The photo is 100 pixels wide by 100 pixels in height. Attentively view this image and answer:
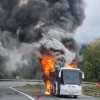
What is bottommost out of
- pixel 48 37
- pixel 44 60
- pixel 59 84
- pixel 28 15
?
pixel 59 84

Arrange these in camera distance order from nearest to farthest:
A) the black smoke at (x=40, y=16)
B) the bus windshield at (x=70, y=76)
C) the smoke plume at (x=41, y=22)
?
the bus windshield at (x=70, y=76) < the smoke plume at (x=41, y=22) < the black smoke at (x=40, y=16)

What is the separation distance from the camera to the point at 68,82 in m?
31.2

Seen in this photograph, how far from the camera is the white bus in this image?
3080cm

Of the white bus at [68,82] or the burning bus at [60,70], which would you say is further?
the burning bus at [60,70]

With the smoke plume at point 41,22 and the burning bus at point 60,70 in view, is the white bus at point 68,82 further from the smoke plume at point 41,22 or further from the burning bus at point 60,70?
Result: the smoke plume at point 41,22

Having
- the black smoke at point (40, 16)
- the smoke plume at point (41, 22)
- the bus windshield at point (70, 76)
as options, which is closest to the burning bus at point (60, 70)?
the bus windshield at point (70, 76)

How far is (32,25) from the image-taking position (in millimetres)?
39812

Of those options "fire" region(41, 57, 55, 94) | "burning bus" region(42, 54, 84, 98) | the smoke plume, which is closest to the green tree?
the smoke plume

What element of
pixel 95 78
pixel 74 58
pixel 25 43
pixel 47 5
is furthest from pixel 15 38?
pixel 95 78

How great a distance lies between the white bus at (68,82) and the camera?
101 feet

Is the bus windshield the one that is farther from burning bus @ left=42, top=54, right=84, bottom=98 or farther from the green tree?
the green tree

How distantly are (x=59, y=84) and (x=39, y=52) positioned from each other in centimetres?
700

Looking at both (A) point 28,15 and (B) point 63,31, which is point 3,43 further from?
(B) point 63,31

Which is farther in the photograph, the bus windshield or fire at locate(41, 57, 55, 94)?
fire at locate(41, 57, 55, 94)
